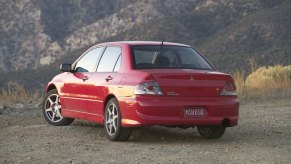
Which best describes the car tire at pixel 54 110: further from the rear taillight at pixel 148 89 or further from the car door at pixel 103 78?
the rear taillight at pixel 148 89

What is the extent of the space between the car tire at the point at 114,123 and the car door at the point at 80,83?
767 mm

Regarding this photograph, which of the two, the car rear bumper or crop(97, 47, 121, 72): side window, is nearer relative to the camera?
the car rear bumper

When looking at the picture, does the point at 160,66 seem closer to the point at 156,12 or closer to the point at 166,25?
the point at 166,25

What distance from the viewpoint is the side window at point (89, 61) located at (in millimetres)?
10070

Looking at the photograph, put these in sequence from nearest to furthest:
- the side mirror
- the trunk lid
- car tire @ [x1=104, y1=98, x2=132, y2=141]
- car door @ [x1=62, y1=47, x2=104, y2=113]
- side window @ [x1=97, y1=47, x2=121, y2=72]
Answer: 1. the trunk lid
2. car tire @ [x1=104, y1=98, x2=132, y2=141]
3. side window @ [x1=97, y1=47, x2=121, y2=72]
4. car door @ [x1=62, y1=47, x2=104, y2=113]
5. the side mirror

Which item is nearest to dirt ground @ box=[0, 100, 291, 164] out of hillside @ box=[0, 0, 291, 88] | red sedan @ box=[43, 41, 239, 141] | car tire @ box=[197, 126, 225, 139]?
car tire @ box=[197, 126, 225, 139]

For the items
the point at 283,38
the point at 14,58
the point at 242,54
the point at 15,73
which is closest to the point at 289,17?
the point at 283,38

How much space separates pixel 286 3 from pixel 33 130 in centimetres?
3642

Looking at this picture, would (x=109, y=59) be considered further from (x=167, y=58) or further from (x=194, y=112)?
(x=194, y=112)

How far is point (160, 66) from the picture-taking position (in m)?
9.12

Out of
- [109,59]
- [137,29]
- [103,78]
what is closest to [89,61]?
[109,59]

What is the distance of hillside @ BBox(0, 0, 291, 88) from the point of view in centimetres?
4112

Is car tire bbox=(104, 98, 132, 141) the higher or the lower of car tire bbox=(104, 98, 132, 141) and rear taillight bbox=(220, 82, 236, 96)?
the lower

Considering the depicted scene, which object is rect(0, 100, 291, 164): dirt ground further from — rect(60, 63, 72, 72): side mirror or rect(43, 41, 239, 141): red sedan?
rect(60, 63, 72, 72): side mirror
